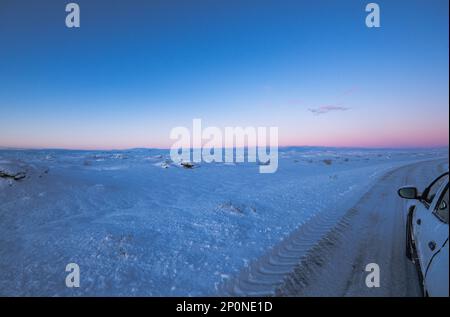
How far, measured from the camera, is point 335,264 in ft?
15.1

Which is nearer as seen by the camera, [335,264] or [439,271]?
[439,271]

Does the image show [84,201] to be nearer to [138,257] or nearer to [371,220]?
[138,257]

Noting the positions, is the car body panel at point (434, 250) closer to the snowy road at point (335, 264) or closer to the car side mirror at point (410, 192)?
the car side mirror at point (410, 192)

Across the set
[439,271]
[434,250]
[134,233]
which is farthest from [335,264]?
[134,233]

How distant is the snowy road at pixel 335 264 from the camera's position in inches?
150

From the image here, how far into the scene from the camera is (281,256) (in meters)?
5.16

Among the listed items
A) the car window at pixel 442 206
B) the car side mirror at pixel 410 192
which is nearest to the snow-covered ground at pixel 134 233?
the car side mirror at pixel 410 192

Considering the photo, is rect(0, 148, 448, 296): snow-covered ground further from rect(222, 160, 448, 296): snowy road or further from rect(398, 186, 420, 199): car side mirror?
rect(398, 186, 420, 199): car side mirror

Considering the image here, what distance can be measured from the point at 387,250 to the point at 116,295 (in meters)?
5.37

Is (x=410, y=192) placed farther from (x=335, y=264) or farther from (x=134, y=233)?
(x=134, y=233)

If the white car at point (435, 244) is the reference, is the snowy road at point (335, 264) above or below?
below
